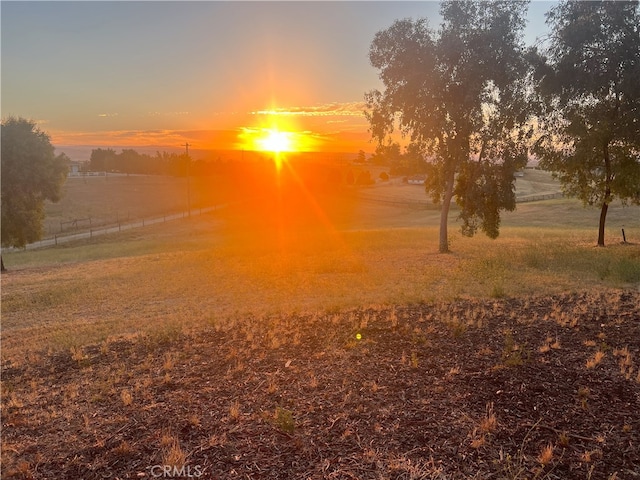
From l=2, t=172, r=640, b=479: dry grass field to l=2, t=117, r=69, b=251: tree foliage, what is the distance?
17398 millimetres

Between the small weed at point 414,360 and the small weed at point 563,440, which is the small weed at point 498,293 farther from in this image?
the small weed at point 563,440

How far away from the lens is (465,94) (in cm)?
2292

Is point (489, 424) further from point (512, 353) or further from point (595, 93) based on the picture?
point (595, 93)

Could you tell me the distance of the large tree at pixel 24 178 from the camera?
30719 millimetres

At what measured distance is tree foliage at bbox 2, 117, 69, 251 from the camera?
30719 mm

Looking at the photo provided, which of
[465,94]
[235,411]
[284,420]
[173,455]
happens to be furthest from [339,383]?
[465,94]

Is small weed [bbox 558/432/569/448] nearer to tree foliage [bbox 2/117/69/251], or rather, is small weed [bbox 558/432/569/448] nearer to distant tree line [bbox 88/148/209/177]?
tree foliage [bbox 2/117/69/251]

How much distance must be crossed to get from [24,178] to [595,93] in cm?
3727

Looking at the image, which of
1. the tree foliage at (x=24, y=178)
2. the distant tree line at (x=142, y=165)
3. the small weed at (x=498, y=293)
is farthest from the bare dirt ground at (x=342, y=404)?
the distant tree line at (x=142, y=165)

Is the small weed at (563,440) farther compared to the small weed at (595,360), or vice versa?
A: the small weed at (595,360)

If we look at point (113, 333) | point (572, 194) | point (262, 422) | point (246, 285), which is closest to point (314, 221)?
point (572, 194)

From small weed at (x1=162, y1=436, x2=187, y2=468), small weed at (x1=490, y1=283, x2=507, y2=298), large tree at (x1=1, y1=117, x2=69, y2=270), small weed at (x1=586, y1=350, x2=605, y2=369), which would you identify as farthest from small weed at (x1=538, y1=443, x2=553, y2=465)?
large tree at (x1=1, y1=117, x2=69, y2=270)

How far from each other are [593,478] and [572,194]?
26223 millimetres

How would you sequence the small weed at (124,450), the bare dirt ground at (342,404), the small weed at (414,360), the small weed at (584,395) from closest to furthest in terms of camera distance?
the bare dirt ground at (342,404) → the small weed at (124,450) → the small weed at (584,395) → the small weed at (414,360)
